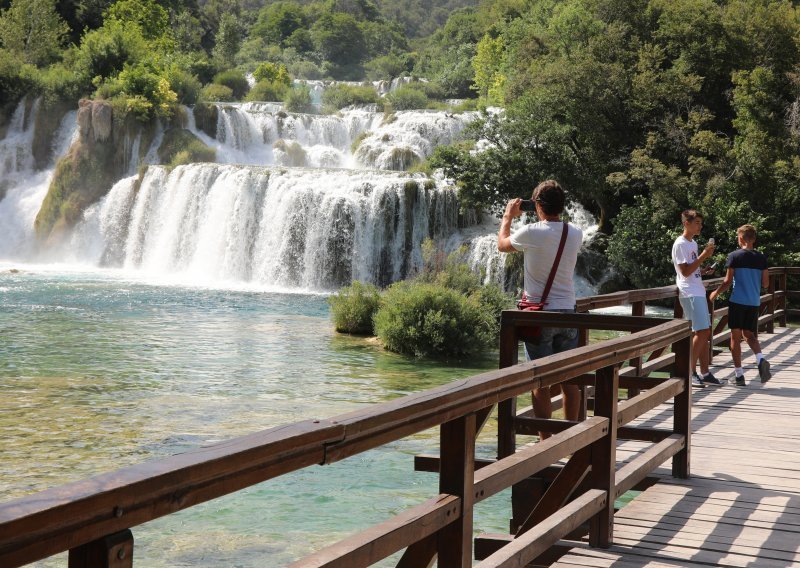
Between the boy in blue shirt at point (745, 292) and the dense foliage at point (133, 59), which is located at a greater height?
the dense foliage at point (133, 59)

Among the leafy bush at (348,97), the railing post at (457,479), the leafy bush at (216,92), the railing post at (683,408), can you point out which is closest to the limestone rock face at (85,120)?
the leafy bush at (216,92)

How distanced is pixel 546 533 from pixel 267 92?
5531 cm

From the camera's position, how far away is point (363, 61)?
384 feet

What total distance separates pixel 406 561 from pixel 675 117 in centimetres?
2762

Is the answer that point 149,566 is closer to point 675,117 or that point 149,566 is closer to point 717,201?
point 717,201

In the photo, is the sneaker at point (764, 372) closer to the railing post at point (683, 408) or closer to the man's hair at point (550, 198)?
the railing post at point (683, 408)

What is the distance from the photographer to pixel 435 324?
57.2 ft

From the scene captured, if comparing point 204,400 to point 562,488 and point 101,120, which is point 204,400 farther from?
point 101,120

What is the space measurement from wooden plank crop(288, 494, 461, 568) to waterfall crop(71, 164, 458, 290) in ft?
84.2

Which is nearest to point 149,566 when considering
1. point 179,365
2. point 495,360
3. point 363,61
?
point 179,365

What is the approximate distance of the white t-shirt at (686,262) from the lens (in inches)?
393

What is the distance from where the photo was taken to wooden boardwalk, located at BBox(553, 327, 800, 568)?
187 inches

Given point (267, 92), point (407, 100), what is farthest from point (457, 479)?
point (267, 92)

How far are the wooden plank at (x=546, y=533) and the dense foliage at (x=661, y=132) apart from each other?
898 inches
